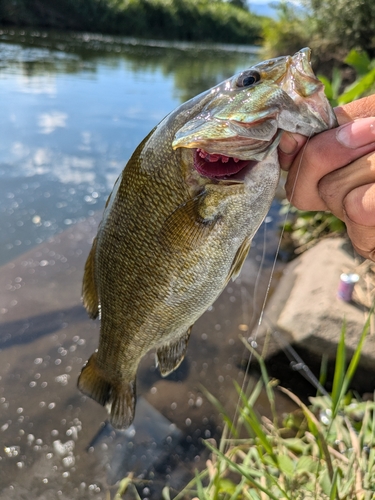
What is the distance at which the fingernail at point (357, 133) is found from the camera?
1.22 metres

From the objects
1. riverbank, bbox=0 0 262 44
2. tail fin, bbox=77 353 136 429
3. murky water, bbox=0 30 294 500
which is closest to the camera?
tail fin, bbox=77 353 136 429

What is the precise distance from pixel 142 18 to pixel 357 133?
1507 inches

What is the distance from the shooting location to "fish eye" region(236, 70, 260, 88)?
128 centimetres

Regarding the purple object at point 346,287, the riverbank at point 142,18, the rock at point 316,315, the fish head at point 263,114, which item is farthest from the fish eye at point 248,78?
the riverbank at point 142,18

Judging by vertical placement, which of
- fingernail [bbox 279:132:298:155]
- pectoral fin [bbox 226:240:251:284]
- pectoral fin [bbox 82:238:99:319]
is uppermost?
fingernail [bbox 279:132:298:155]

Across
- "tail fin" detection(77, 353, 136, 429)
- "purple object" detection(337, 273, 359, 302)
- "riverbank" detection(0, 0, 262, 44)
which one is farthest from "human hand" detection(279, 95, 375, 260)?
"riverbank" detection(0, 0, 262, 44)

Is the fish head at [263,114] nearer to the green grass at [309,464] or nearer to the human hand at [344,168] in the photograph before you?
the human hand at [344,168]

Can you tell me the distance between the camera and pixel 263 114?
1202 millimetres

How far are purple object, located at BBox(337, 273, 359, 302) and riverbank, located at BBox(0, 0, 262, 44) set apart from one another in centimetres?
2443

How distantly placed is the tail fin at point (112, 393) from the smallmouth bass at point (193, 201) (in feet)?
0.85

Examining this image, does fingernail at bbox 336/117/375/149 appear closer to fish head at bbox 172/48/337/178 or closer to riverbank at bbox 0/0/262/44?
fish head at bbox 172/48/337/178

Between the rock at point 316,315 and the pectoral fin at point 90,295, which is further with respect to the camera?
the rock at point 316,315

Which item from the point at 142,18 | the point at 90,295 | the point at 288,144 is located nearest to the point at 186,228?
the point at 288,144

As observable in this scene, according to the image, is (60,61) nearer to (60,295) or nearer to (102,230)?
(60,295)
